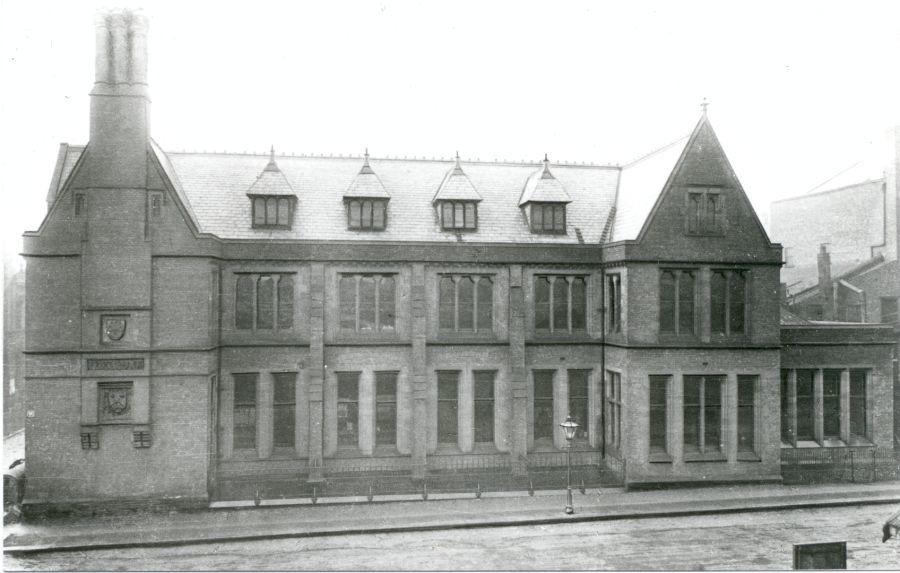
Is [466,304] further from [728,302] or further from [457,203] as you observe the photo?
[728,302]

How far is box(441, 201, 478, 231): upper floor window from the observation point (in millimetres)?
28609

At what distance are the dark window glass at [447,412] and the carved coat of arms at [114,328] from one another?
12369 mm

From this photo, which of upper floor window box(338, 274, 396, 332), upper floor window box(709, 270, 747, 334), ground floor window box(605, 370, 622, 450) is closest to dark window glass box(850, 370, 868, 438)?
upper floor window box(709, 270, 747, 334)

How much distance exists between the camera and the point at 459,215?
28656 mm

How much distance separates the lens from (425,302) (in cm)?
2736

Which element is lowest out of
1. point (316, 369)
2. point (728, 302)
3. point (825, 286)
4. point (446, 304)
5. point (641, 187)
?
point (316, 369)

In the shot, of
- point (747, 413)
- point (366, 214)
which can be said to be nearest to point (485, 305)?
point (366, 214)

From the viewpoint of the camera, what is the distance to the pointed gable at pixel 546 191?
28922mm

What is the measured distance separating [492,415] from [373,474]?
5523mm

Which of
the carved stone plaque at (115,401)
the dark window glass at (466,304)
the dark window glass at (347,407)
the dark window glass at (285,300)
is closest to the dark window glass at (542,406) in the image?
the dark window glass at (466,304)

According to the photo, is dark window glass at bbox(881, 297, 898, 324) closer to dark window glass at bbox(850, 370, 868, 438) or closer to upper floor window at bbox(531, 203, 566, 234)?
dark window glass at bbox(850, 370, 868, 438)

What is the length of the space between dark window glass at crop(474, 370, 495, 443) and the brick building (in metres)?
0.06

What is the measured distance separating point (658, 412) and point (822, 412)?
815 centimetres

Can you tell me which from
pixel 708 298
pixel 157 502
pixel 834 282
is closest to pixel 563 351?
pixel 708 298
